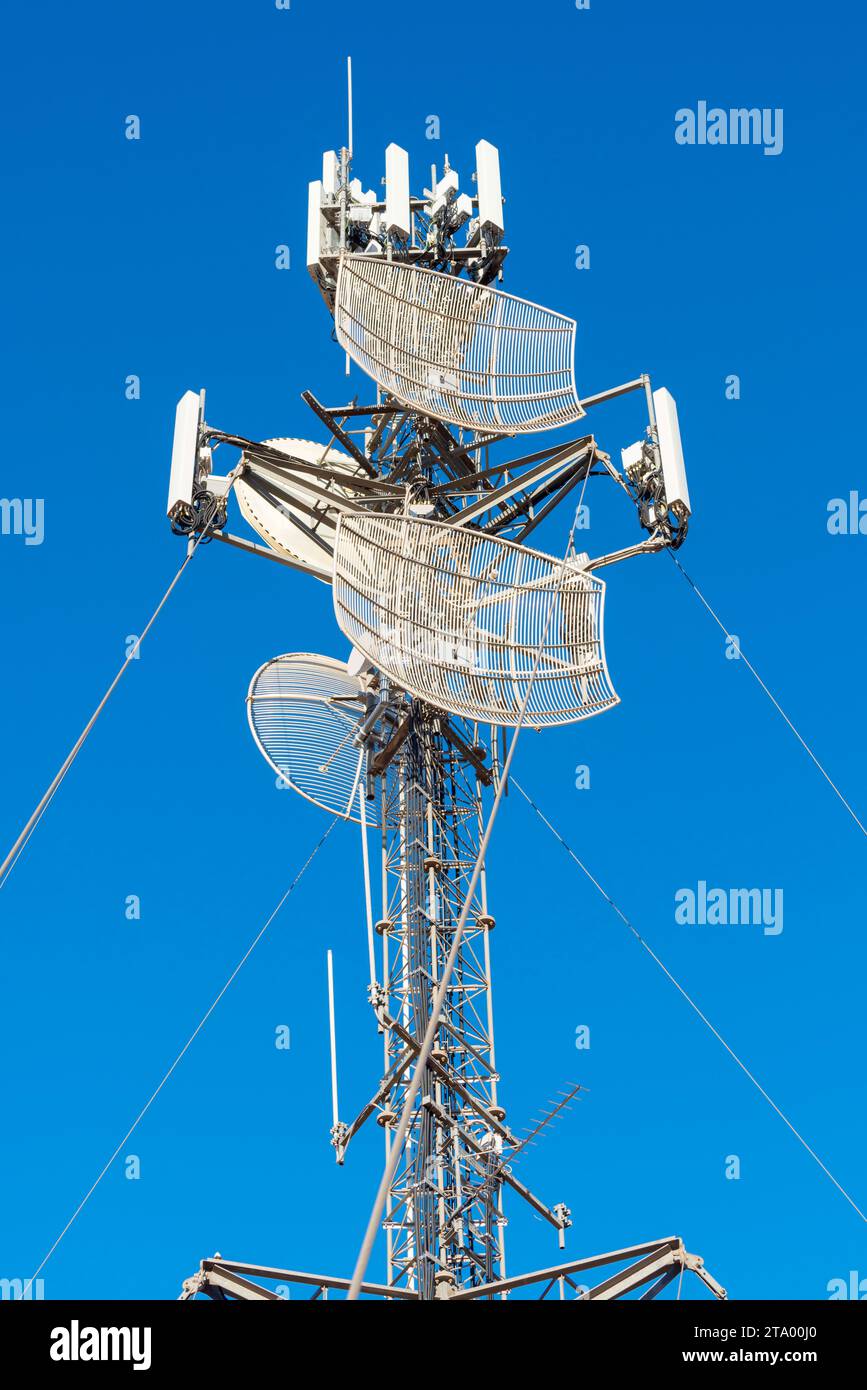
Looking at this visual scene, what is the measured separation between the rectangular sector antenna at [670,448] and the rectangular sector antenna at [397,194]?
7615mm

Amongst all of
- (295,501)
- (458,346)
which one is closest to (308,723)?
(295,501)

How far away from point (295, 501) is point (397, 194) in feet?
28.5

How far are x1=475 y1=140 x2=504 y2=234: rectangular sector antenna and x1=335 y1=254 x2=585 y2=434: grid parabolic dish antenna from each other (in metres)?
2.88

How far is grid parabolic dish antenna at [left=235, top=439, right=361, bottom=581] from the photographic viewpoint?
31.4 m

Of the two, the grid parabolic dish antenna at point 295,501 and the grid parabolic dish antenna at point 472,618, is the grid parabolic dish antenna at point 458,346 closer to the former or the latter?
the grid parabolic dish antenna at point 295,501

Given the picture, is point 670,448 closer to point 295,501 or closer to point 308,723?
point 295,501

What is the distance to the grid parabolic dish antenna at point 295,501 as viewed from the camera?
31406 mm

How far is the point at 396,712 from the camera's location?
3278 centimetres

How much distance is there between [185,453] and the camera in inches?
1167
